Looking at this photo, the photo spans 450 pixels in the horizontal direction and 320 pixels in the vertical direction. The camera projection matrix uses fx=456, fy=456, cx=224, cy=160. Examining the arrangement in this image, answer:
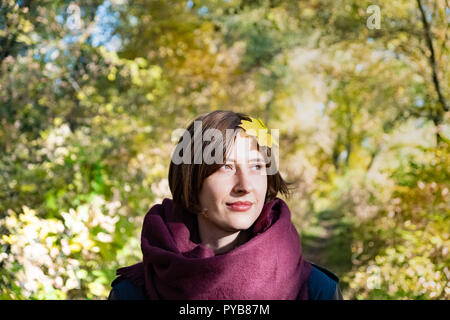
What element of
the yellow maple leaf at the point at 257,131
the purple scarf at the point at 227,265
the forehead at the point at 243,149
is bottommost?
the purple scarf at the point at 227,265

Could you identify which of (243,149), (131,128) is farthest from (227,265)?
(131,128)

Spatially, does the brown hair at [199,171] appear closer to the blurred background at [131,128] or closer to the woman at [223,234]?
the woman at [223,234]

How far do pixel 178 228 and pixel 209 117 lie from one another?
446 mm

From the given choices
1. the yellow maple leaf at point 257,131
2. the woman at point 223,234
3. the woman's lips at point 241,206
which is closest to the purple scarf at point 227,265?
the woman at point 223,234

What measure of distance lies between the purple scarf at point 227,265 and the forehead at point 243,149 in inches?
7.9

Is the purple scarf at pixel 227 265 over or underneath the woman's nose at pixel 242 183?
underneath

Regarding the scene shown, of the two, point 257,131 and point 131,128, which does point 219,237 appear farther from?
point 131,128

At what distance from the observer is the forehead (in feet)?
5.45

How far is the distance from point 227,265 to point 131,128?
169 inches

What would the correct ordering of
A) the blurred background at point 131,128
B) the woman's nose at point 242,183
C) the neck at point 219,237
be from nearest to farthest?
the woman's nose at point 242,183 → the neck at point 219,237 → the blurred background at point 131,128

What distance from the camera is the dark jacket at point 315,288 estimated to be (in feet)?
5.24

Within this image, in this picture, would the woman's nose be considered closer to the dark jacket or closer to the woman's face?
the woman's face
